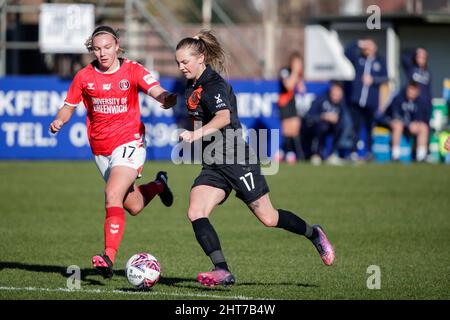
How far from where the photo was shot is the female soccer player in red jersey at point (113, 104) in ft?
27.7

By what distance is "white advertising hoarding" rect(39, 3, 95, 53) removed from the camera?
21.9m

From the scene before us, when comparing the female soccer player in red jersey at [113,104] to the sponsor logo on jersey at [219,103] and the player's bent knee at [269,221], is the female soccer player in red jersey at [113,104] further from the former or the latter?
the player's bent knee at [269,221]

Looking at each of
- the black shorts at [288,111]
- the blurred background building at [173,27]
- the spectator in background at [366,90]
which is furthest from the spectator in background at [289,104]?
the blurred background building at [173,27]

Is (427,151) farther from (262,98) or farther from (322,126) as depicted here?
(262,98)

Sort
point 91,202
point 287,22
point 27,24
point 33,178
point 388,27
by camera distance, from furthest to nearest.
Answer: point 287,22, point 27,24, point 388,27, point 33,178, point 91,202

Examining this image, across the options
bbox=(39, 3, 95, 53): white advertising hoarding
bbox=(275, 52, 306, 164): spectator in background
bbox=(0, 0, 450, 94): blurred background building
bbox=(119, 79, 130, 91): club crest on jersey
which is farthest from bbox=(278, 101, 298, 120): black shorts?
bbox=(119, 79, 130, 91): club crest on jersey

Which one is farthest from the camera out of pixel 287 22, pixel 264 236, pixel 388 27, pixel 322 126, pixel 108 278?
pixel 287 22

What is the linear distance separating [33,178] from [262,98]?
561cm

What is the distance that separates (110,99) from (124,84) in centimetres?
18

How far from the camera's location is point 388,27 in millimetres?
24141

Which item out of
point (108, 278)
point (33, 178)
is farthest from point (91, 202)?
point (108, 278)

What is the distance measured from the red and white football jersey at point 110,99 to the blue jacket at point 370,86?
12.4 m

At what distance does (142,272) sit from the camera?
768cm

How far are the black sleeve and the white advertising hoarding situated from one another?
14.5 meters
